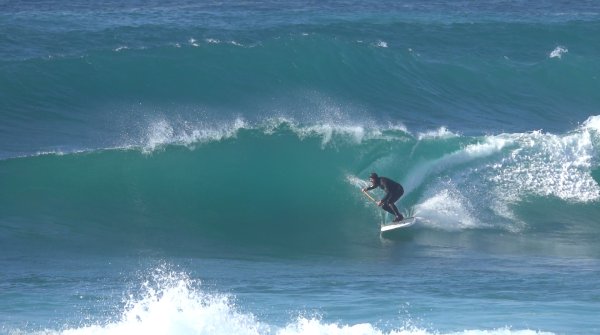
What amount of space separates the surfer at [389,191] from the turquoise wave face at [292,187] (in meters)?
0.62

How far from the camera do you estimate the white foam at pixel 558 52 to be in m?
28.8

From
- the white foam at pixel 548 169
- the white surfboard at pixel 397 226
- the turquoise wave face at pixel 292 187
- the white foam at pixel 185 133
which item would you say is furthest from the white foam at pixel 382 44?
the white surfboard at pixel 397 226

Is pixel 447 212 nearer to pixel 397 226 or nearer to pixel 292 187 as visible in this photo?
pixel 397 226

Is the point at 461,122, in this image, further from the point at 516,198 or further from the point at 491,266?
the point at 491,266

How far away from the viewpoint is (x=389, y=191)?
17.8m

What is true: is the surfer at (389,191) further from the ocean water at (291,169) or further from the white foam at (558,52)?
the white foam at (558,52)

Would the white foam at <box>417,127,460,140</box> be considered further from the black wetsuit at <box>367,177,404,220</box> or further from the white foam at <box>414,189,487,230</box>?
the black wetsuit at <box>367,177,404,220</box>

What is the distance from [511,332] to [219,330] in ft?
10.9

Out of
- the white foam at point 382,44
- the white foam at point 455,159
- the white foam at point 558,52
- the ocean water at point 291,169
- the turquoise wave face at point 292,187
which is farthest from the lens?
the white foam at point 558,52

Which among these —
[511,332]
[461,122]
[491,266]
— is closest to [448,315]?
[511,332]

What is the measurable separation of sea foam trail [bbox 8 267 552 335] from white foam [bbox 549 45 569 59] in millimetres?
17789

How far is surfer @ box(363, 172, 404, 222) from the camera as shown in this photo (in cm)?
1778

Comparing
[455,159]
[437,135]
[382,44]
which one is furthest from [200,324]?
[382,44]

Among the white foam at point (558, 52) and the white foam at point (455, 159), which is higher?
the white foam at point (558, 52)
